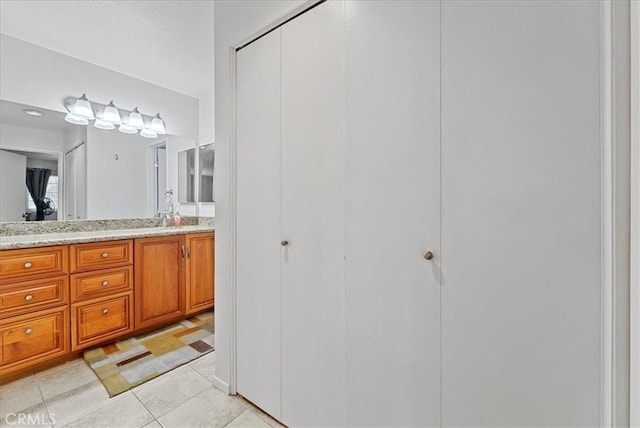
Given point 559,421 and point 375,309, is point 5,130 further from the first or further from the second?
point 559,421

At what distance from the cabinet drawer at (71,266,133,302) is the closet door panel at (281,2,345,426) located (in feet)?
5.46

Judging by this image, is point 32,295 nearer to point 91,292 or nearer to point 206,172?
point 91,292

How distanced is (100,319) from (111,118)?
1.86m

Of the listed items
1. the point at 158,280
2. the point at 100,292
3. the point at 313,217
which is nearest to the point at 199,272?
the point at 158,280

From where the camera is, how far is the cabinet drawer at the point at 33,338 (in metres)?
1.74

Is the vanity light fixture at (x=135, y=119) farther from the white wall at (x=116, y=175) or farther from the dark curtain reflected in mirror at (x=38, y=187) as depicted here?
the dark curtain reflected in mirror at (x=38, y=187)

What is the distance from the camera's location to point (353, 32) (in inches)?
45.4

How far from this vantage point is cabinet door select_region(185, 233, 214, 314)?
2.78m

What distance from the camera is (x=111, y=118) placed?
9.00 feet

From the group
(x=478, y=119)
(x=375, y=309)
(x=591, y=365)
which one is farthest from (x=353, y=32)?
(x=591, y=365)

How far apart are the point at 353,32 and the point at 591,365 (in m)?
1.34

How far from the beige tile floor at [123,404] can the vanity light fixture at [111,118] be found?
209 cm

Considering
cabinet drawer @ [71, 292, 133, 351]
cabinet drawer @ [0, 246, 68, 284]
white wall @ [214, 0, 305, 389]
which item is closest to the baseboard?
white wall @ [214, 0, 305, 389]

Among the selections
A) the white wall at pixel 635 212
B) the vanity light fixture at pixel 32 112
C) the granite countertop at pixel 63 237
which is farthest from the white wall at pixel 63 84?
the white wall at pixel 635 212
